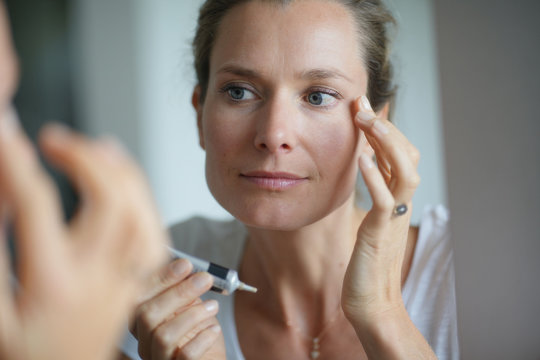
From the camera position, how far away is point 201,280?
0.72 metres

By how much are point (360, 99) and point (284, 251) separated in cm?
35

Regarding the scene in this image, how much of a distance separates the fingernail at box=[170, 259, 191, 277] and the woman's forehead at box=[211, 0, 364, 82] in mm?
314

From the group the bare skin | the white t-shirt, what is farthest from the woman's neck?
the bare skin

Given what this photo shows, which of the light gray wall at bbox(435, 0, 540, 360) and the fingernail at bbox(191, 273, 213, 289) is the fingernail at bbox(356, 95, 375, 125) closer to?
the light gray wall at bbox(435, 0, 540, 360)

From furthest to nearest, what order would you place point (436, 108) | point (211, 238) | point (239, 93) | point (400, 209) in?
point (436, 108) < point (211, 238) < point (239, 93) < point (400, 209)

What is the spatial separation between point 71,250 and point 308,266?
0.73 m

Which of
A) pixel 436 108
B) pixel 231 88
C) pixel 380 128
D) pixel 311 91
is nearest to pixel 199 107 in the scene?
pixel 231 88

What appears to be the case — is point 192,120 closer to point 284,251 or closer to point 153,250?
point 284,251

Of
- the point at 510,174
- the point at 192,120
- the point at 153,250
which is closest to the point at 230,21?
the point at 510,174

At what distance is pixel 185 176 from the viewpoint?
7.41 ft

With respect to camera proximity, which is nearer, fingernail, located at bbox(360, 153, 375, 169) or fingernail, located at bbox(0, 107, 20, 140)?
fingernail, located at bbox(0, 107, 20, 140)

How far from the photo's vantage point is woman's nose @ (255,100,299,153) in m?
0.73

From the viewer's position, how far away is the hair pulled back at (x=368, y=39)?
0.86 meters

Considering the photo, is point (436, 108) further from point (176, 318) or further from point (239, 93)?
point (176, 318)
